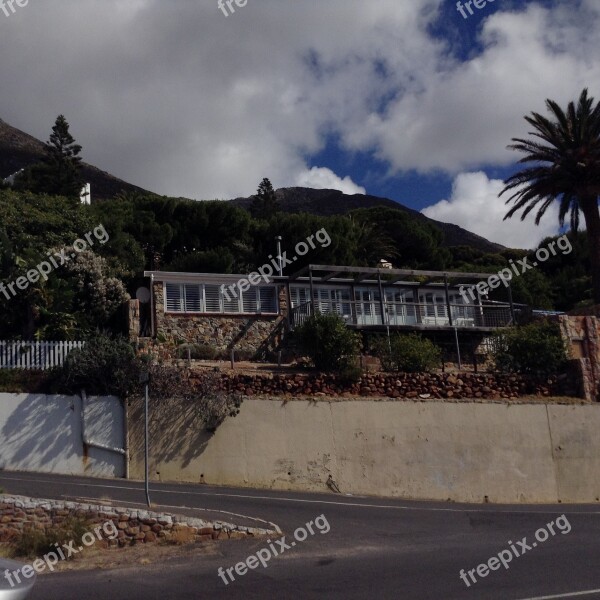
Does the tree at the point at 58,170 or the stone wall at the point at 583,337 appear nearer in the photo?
the stone wall at the point at 583,337

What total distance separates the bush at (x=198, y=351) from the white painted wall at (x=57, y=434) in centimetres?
763

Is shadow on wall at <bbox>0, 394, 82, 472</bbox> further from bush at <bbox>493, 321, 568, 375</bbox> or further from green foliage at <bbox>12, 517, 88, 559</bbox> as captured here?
bush at <bbox>493, 321, 568, 375</bbox>

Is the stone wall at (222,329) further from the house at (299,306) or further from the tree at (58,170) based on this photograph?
the tree at (58,170)

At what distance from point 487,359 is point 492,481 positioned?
34.9 ft

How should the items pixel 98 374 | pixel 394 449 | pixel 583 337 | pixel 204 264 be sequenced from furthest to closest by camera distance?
pixel 204 264 → pixel 583 337 → pixel 394 449 → pixel 98 374

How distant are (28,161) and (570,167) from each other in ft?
357

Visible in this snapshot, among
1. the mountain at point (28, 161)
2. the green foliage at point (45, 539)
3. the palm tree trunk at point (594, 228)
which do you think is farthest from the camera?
the mountain at point (28, 161)

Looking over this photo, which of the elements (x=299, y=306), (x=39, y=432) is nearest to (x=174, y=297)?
(x=299, y=306)

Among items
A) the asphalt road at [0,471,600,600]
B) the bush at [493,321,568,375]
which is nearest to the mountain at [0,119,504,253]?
the bush at [493,321,568,375]

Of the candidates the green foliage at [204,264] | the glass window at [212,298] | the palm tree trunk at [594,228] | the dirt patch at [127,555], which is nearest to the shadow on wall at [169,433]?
the dirt patch at [127,555]

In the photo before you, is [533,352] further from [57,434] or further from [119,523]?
[119,523]

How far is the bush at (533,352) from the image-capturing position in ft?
89.9

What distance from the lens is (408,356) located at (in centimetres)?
2648

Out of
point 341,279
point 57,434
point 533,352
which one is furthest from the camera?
point 341,279
